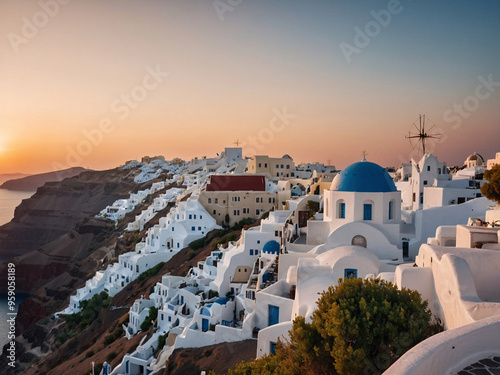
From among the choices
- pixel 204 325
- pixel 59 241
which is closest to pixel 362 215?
pixel 204 325

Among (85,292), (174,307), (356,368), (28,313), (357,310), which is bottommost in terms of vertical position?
(28,313)

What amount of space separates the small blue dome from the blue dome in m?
6.03

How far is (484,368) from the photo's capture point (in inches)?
202

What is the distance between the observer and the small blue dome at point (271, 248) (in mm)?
25259

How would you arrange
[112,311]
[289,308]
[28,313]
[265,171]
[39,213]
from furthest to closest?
[39,213]
[28,313]
[265,171]
[112,311]
[289,308]

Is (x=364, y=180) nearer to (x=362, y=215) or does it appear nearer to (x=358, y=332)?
(x=362, y=215)

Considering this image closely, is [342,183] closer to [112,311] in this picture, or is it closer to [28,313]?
[112,311]

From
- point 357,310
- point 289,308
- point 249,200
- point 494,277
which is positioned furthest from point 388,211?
point 249,200

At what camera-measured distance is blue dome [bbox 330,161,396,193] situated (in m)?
20.6

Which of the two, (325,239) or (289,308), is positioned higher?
(325,239)

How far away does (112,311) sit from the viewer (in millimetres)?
37844

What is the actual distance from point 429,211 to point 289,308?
934 cm

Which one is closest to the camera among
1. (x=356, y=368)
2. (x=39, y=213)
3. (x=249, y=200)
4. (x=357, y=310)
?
(x=356, y=368)

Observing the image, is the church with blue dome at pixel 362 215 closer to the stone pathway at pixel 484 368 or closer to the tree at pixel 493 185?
the tree at pixel 493 185
